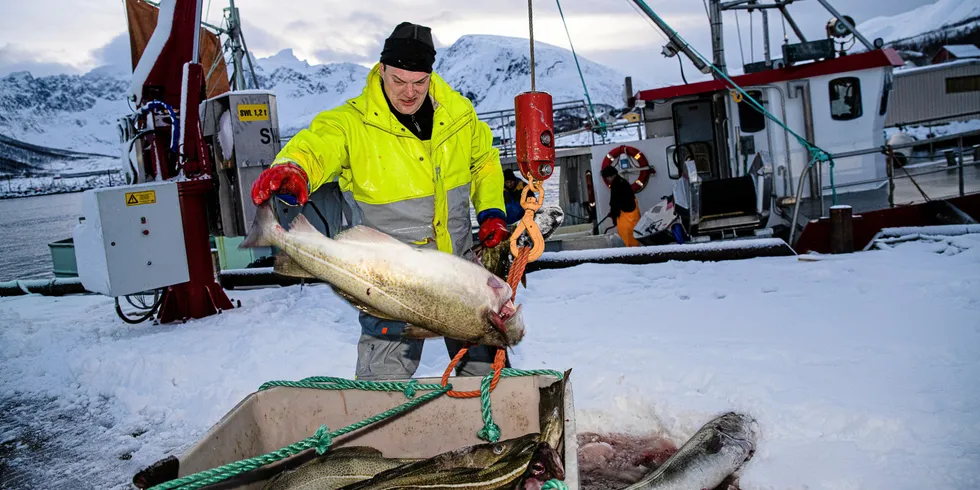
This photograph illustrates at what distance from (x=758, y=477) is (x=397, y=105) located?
2.63 metres

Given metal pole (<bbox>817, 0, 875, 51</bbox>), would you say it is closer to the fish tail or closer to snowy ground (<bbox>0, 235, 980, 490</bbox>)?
snowy ground (<bbox>0, 235, 980, 490</bbox>)

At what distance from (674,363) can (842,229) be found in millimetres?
4747

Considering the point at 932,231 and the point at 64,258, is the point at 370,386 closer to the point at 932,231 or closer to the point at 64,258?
the point at 932,231

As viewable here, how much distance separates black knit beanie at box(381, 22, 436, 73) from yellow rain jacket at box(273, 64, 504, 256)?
0.68 ft

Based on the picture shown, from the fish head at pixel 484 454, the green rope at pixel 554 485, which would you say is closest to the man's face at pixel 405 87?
the fish head at pixel 484 454

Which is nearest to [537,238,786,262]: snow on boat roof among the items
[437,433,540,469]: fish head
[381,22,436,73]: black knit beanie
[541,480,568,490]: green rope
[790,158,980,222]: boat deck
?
[790,158,980,222]: boat deck

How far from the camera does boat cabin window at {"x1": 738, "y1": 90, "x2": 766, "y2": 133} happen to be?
11017mm

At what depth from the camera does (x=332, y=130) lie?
2.93 metres

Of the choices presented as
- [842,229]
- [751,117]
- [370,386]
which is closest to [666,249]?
[842,229]

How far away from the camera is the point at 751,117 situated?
11094 mm

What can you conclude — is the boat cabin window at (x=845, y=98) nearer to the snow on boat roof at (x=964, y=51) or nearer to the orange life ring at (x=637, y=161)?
the orange life ring at (x=637, y=161)

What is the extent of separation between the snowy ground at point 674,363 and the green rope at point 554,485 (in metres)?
1.80

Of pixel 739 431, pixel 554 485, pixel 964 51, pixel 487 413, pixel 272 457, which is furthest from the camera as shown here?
pixel 964 51

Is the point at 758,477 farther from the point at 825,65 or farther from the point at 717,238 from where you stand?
the point at 825,65
